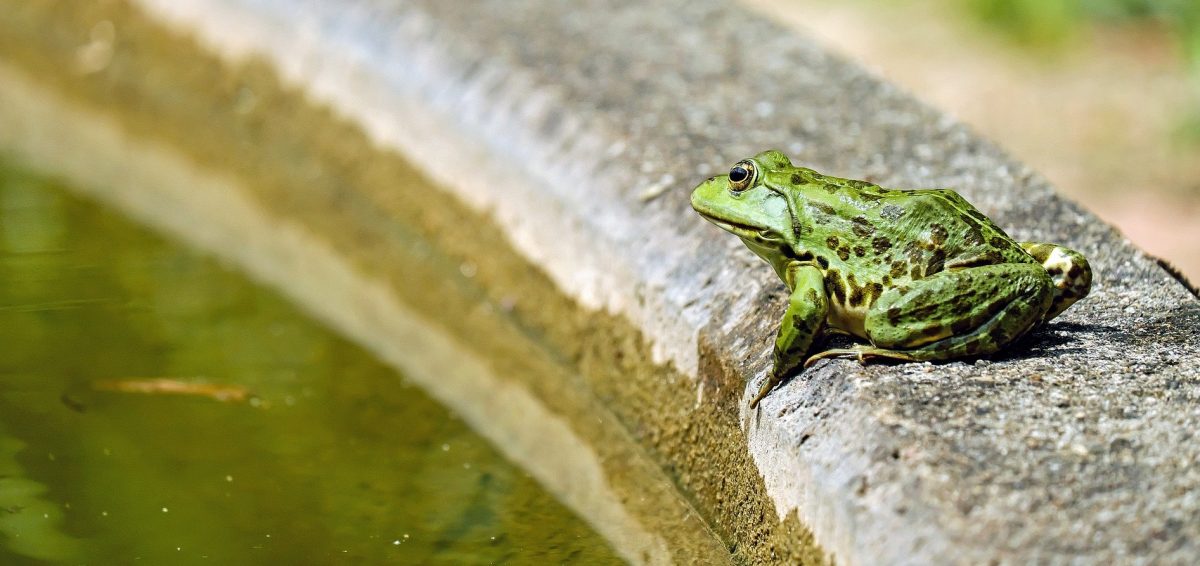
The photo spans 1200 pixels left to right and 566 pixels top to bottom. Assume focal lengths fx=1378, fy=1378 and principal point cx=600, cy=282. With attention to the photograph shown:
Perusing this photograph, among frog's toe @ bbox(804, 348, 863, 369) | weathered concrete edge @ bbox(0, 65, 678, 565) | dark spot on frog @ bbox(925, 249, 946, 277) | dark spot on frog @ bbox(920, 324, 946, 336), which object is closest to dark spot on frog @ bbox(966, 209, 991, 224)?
dark spot on frog @ bbox(925, 249, 946, 277)

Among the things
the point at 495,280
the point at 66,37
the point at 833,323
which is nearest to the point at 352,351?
the point at 495,280

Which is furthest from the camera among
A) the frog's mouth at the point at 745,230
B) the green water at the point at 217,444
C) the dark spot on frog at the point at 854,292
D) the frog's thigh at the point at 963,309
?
the green water at the point at 217,444

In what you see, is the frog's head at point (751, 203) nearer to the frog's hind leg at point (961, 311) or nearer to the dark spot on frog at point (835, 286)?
the dark spot on frog at point (835, 286)

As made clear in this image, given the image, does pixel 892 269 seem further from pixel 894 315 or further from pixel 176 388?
pixel 176 388

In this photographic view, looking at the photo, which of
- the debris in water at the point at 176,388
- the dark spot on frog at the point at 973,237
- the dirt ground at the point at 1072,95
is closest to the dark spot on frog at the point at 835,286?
the dark spot on frog at the point at 973,237

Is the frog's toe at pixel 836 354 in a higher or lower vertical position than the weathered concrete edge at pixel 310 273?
lower

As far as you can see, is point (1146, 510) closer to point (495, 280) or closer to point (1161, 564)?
point (1161, 564)
